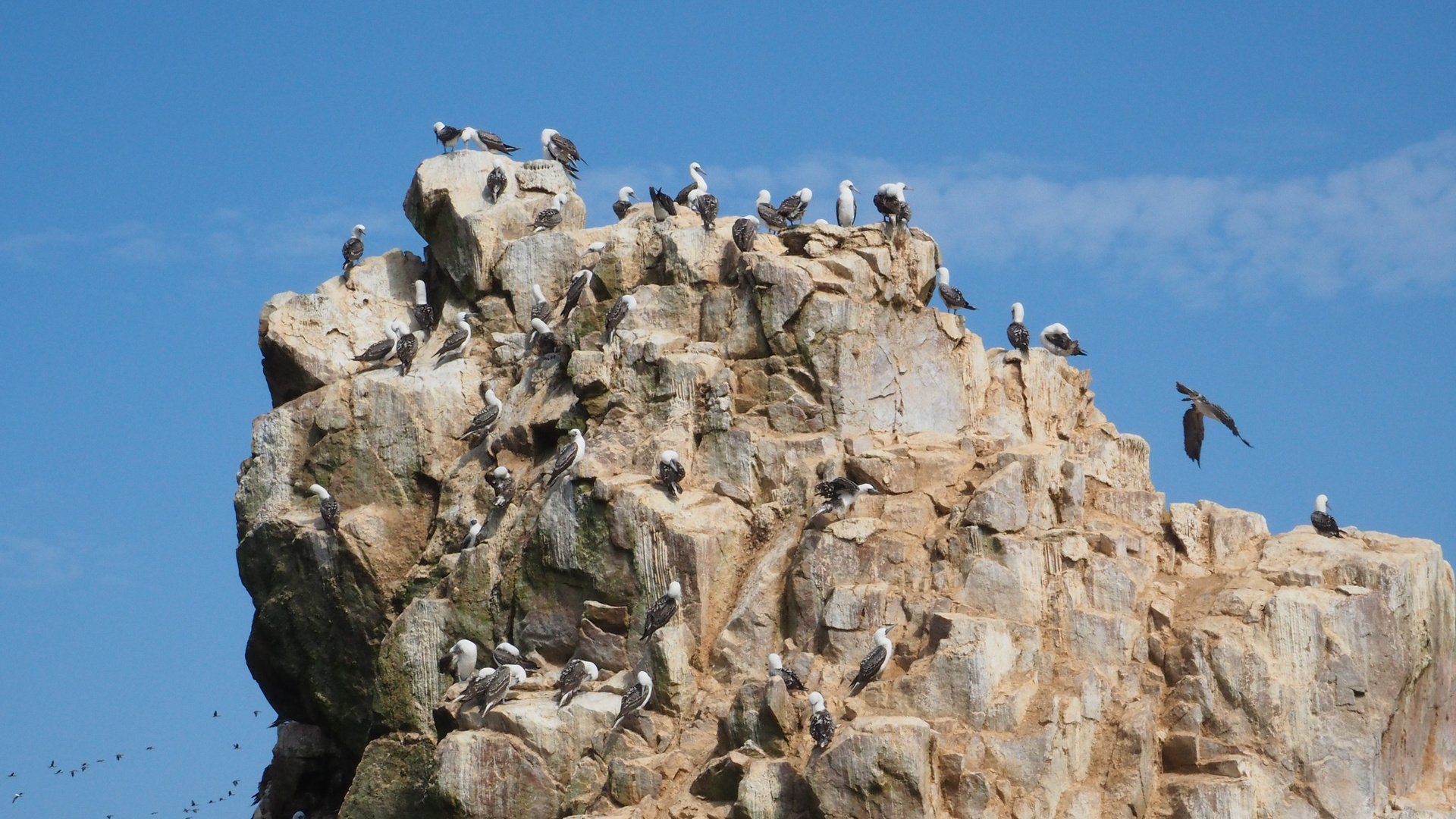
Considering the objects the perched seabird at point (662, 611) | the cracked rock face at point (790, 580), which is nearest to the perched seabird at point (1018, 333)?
the cracked rock face at point (790, 580)

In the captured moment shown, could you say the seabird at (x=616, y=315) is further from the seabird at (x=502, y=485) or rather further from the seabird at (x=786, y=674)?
the seabird at (x=786, y=674)

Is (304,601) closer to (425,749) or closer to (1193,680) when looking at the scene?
(425,749)

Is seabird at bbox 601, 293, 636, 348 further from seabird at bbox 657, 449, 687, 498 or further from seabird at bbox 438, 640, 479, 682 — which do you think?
seabird at bbox 438, 640, 479, 682

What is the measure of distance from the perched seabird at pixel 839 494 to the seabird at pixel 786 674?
113 inches

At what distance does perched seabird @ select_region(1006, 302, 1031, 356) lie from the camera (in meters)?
37.5

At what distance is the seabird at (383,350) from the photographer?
40156 mm

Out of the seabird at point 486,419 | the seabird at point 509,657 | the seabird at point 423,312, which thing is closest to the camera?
the seabird at point 509,657

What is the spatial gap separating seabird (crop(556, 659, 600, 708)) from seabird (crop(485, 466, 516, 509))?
4318 millimetres

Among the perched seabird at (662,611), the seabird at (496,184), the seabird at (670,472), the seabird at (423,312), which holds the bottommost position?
the perched seabird at (662,611)

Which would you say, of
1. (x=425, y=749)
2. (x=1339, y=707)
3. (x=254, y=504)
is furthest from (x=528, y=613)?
(x=1339, y=707)

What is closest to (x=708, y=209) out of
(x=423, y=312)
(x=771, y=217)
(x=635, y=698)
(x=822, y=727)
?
(x=771, y=217)

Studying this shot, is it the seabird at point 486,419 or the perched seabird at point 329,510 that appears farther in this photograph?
the perched seabird at point 329,510

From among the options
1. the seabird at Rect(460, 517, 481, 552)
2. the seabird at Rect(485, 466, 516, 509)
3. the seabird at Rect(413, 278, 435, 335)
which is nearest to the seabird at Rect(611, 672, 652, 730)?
the seabird at Rect(460, 517, 481, 552)

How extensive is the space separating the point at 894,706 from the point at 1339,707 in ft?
22.2
